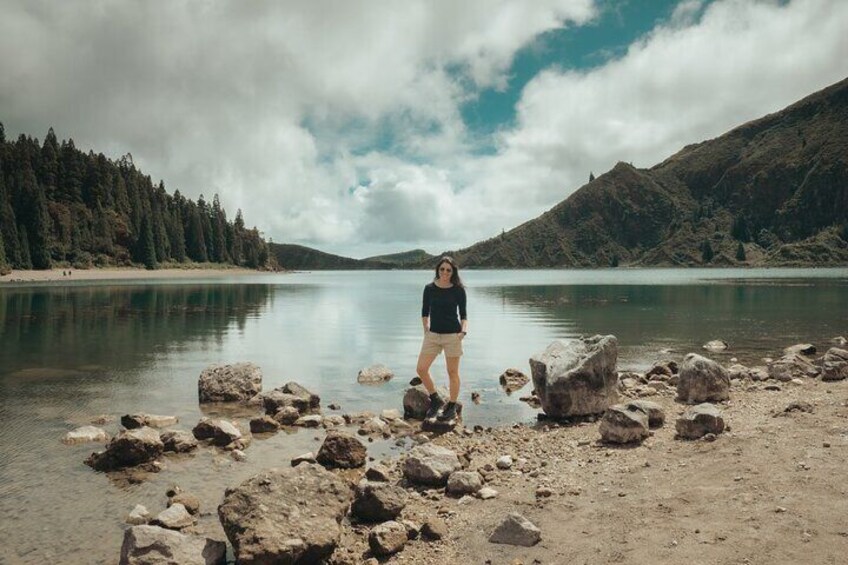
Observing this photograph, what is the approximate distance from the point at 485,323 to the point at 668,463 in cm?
3292

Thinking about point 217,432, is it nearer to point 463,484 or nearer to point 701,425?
point 463,484

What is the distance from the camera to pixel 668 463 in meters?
9.84

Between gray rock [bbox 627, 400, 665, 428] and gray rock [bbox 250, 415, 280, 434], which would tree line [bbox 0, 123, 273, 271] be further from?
gray rock [bbox 627, 400, 665, 428]

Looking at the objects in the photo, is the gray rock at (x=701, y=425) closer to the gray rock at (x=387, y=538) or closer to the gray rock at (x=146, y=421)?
the gray rock at (x=387, y=538)

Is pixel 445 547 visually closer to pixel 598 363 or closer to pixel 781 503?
pixel 781 503

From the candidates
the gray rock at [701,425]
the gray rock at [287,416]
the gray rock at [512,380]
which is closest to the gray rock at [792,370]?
the gray rock at [512,380]

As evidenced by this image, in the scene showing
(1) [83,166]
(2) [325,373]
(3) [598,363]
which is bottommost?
(2) [325,373]

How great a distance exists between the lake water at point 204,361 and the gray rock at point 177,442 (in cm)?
47

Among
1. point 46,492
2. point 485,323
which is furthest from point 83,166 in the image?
point 46,492

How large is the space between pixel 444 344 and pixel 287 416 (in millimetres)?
4492

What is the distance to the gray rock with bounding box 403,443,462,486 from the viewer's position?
9633mm

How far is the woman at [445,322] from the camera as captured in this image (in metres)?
14.3

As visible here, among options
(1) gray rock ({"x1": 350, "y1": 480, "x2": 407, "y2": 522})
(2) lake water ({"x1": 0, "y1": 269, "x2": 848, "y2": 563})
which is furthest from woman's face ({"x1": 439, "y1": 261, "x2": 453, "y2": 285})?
(1) gray rock ({"x1": 350, "y1": 480, "x2": 407, "y2": 522})

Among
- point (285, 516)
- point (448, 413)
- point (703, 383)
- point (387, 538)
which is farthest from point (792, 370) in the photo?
point (285, 516)
